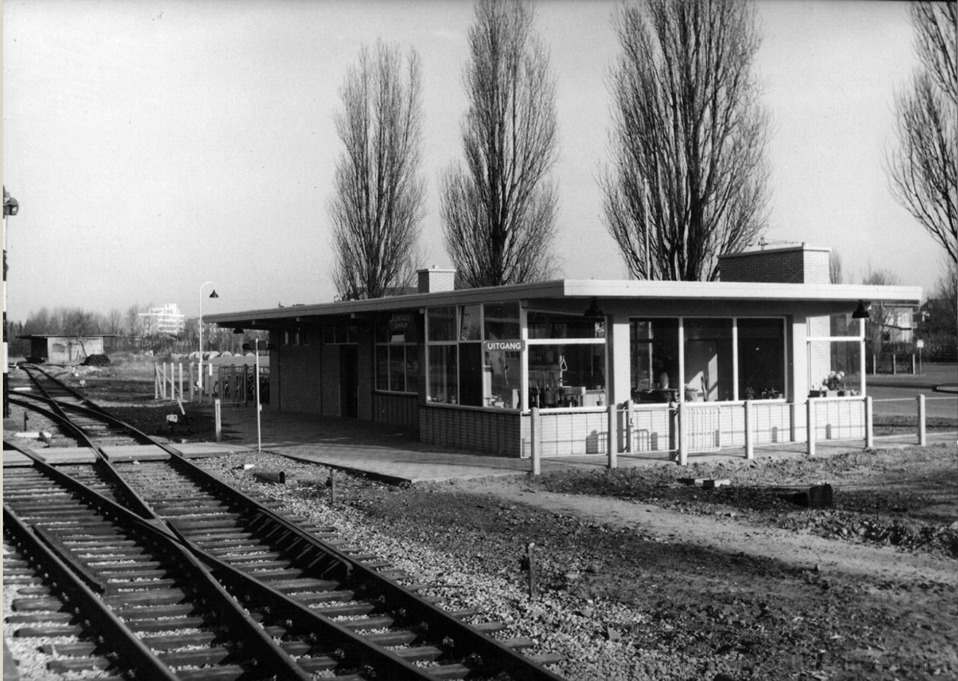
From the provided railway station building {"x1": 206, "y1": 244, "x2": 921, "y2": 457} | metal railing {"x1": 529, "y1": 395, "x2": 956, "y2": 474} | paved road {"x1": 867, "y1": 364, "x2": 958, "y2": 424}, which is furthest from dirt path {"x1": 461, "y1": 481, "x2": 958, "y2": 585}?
paved road {"x1": 867, "y1": 364, "x2": 958, "y2": 424}

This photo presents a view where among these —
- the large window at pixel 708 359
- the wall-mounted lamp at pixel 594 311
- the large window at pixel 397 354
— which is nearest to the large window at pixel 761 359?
the large window at pixel 708 359

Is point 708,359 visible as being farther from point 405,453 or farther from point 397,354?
point 397,354

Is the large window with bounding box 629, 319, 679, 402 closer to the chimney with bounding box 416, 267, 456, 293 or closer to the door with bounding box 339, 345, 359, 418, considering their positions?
the chimney with bounding box 416, 267, 456, 293

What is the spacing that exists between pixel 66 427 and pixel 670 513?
1778 cm

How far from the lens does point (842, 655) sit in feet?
20.9

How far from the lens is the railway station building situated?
53.2 feet

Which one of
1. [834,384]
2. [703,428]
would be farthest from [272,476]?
[834,384]

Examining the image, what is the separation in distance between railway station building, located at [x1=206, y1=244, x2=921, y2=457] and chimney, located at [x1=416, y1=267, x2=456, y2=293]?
128 centimetres

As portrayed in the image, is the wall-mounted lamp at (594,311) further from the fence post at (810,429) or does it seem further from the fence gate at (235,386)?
the fence gate at (235,386)

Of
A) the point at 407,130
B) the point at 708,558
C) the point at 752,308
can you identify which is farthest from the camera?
the point at 407,130

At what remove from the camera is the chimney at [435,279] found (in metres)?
21.7

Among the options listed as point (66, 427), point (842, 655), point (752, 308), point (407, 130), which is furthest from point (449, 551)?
point (407, 130)

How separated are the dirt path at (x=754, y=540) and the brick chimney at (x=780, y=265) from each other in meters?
9.28

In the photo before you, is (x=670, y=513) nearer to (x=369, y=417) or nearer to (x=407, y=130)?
(x=369, y=417)
